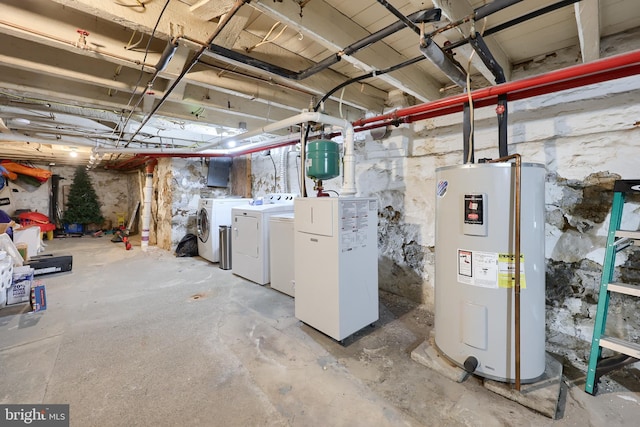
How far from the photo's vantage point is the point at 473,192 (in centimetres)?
148

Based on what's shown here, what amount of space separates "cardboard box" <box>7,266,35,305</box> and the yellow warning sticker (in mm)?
4140

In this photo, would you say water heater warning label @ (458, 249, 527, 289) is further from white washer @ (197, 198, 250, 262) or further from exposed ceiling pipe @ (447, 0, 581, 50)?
white washer @ (197, 198, 250, 262)

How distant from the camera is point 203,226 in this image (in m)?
4.45

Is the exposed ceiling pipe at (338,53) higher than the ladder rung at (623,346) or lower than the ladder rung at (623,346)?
higher

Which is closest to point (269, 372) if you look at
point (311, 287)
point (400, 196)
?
point (311, 287)

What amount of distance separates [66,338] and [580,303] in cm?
374

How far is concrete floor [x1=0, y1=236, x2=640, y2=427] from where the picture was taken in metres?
1.33

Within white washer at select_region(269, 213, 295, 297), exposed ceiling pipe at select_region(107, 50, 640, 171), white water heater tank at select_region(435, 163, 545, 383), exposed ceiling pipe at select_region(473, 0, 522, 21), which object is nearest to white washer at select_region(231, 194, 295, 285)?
white washer at select_region(269, 213, 295, 297)

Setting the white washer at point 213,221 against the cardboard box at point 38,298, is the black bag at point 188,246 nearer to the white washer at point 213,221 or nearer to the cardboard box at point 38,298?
the white washer at point 213,221

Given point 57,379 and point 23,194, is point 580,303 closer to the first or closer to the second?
point 57,379

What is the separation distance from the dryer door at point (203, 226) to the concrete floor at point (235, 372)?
5.33 ft

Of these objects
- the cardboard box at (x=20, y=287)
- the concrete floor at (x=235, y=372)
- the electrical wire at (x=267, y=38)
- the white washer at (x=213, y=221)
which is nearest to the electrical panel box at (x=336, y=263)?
the concrete floor at (x=235, y=372)

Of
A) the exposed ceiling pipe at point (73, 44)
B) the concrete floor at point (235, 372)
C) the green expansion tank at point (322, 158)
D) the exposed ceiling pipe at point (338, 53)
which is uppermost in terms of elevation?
the exposed ceiling pipe at point (73, 44)

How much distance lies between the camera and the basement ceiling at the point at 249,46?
52.5 inches
